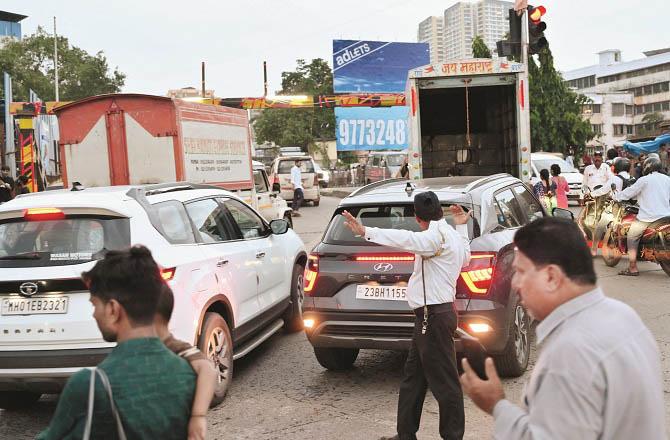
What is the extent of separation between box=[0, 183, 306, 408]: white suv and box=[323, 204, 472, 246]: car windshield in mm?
955

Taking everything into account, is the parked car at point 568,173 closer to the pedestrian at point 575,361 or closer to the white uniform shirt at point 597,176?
the white uniform shirt at point 597,176

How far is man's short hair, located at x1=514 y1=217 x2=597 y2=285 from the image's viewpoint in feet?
6.30

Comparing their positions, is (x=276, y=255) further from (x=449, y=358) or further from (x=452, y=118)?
(x=452, y=118)

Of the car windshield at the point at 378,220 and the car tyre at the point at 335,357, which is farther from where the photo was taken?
the car tyre at the point at 335,357

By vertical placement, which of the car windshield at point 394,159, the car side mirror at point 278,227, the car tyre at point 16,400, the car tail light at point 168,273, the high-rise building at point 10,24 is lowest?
the car tyre at point 16,400

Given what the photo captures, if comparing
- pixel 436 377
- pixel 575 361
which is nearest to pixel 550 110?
pixel 436 377

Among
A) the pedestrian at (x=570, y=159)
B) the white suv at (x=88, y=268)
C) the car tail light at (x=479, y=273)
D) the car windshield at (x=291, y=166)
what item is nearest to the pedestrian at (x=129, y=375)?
the white suv at (x=88, y=268)

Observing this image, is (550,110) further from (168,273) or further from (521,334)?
(168,273)

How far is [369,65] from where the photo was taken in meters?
39.0

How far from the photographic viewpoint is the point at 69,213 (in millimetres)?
4934

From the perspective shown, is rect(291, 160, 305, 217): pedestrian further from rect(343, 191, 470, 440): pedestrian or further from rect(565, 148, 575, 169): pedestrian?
rect(343, 191, 470, 440): pedestrian

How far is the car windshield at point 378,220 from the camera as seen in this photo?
5664mm

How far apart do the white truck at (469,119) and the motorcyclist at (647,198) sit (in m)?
2.33

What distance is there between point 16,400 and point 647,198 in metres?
8.64
